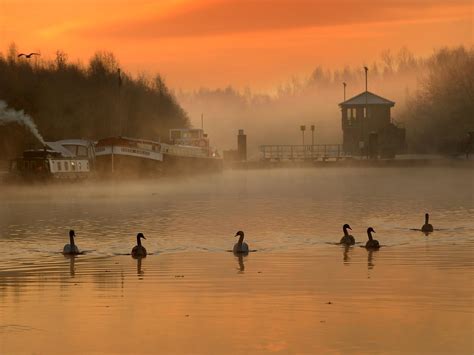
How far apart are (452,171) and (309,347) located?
116796mm

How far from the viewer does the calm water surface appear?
23016mm

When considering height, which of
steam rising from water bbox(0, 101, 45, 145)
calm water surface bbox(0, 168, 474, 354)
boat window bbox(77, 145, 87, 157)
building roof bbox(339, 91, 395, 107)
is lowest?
calm water surface bbox(0, 168, 474, 354)

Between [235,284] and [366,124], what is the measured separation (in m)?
132

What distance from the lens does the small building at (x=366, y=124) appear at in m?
158

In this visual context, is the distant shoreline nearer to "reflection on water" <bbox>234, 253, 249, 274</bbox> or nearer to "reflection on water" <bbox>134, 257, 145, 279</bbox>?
"reflection on water" <bbox>234, 253, 249, 274</bbox>

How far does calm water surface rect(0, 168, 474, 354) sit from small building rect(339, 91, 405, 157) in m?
91.7

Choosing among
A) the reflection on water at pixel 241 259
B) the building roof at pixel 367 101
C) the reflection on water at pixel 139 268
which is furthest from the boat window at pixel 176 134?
the reflection on water at pixel 139 268

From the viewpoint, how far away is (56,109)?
430 ft

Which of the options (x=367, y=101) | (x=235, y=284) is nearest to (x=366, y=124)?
(x=367, y=101)

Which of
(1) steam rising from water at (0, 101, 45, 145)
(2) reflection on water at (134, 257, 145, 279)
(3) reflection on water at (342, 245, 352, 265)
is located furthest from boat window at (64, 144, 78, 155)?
(2) reflection on water at (134, 257, 145, 279)

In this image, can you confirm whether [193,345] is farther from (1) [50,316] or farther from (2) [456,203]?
(2) [456,203]

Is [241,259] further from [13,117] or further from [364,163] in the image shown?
[364,163]

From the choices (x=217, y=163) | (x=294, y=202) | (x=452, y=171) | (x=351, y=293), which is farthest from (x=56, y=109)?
(x=351, y=293)

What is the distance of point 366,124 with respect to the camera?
161 meters
